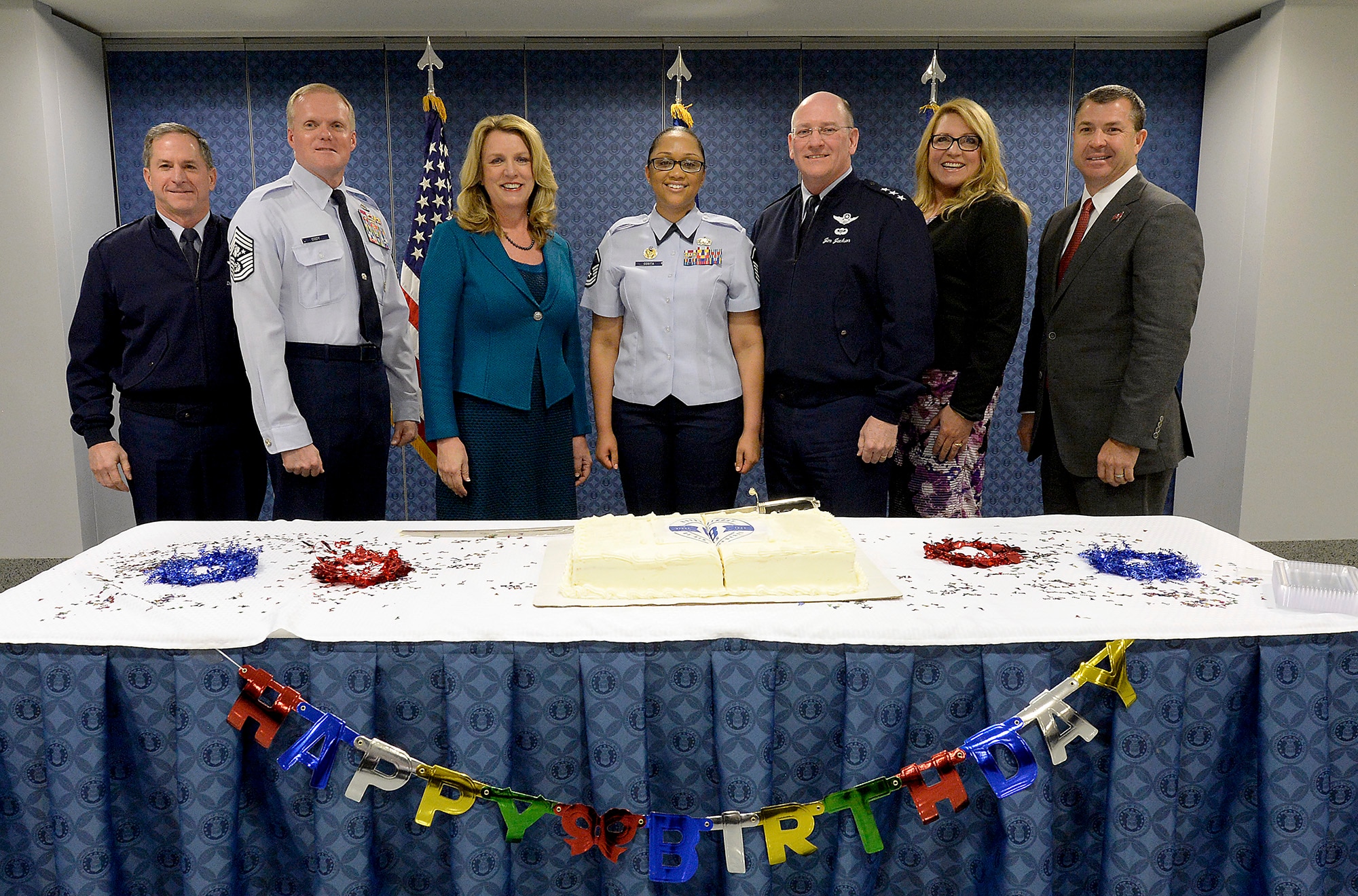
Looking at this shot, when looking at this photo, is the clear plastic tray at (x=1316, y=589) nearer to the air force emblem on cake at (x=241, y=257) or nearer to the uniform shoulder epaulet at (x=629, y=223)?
the uniform shoulder epaulet at (x=629, y=223)

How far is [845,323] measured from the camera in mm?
2570

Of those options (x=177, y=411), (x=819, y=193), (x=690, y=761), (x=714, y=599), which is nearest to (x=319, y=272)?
(x=177, y=411)

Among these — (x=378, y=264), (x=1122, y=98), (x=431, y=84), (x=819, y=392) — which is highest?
(x=431, y=84)

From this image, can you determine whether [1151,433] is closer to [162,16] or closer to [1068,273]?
[1068,273]

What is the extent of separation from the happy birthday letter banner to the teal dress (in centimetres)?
121

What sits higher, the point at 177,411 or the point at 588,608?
the point at 177,411

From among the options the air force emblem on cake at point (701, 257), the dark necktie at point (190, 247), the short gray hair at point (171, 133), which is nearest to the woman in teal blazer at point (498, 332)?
the air force emblem on cake at point (701, 257)

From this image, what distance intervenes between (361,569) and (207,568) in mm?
277

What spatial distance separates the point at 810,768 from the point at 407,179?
4109 mm

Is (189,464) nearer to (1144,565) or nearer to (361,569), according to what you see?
(361,569)

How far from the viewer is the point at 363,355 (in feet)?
8.72

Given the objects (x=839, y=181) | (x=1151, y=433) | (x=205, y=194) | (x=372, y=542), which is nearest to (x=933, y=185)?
(x=839, y=181)

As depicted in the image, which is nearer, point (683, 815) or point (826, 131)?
point (683, 815)

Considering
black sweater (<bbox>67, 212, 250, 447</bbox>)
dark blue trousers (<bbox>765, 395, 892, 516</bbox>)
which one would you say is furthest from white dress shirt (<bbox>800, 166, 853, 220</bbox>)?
black sweater (<bbox>67, 212, 250, 447</bbox>)
